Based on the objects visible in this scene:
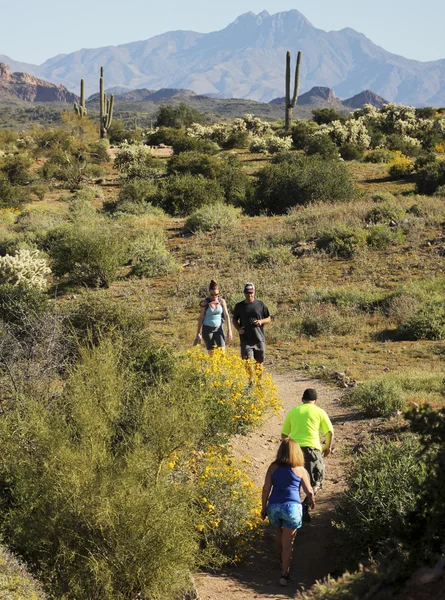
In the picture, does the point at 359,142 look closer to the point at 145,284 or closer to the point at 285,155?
the point at 285,155

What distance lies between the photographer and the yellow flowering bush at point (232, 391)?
756cm

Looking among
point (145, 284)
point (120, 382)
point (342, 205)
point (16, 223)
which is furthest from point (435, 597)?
point (16, 223)

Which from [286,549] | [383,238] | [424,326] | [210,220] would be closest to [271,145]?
[210,220]

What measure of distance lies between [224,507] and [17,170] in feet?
97.6

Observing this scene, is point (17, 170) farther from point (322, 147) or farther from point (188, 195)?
point (322, 147)

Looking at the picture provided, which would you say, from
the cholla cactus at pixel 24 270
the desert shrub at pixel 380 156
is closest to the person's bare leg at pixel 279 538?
the cholla cactus at pixel 24 270

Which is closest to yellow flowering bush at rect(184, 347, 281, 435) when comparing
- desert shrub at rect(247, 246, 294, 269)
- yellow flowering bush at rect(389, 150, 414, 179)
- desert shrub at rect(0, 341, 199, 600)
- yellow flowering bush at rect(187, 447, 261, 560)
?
yellow flowering bush at rect(187, 447, 261, 560)

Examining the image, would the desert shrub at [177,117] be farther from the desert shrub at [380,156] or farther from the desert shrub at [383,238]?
the desert shrub at [383,238]

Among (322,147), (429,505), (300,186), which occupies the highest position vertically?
(322,147)

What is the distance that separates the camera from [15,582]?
4.71 meters

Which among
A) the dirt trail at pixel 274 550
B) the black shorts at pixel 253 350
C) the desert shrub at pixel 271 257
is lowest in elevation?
the dirt trail at pixel 274 550

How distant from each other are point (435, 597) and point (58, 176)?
1254 inches

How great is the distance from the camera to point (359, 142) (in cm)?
3481

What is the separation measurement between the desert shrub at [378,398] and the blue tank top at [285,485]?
3.23 m
